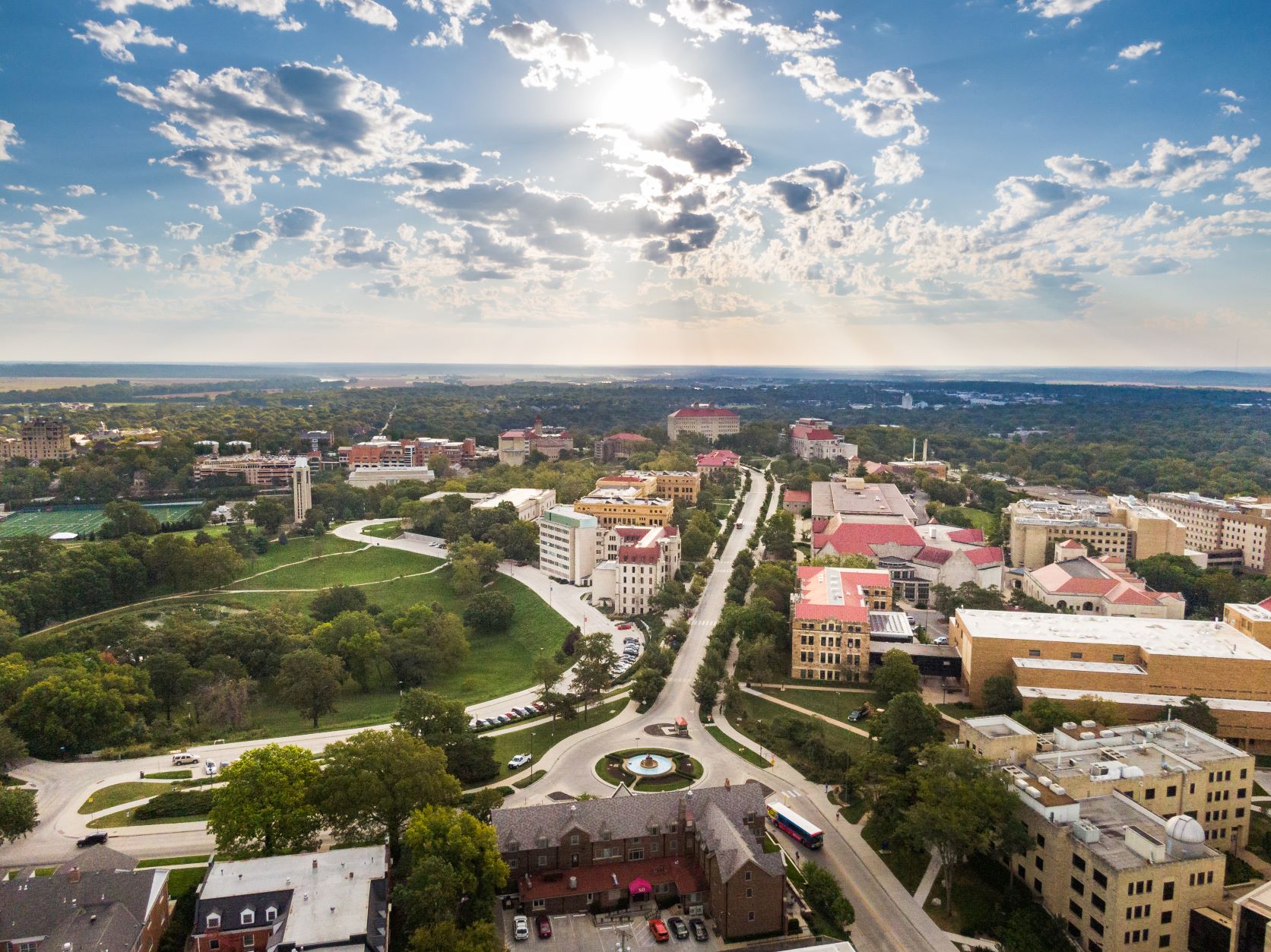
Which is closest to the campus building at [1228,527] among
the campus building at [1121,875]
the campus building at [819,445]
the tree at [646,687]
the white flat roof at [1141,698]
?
the white flat roof at [1141,698]

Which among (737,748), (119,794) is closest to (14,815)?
(119,794)

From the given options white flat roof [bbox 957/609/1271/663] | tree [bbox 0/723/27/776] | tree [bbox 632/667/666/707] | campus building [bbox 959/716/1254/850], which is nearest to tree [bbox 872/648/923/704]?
white flat roof [bbox 957/609/1271/663]

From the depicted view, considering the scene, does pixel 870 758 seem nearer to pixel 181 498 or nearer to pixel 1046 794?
pixel 1046 794

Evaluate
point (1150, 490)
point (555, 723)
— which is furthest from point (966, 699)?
point (1150, 490)

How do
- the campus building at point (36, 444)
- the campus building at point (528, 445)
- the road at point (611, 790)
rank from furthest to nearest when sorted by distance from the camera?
1. the campus building at point (528, 445)
2. the campus building at point (36, 444)
3. the road at point (611, 790)

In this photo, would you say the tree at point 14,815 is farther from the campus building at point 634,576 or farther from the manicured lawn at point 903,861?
the campus building at point 634,576

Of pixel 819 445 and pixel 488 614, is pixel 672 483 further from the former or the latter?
pixel 819 445

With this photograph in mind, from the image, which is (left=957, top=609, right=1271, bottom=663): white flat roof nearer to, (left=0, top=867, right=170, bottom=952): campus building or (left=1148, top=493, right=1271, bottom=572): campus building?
(left=1148, top=493, right=1271, bottom=572): campus building
